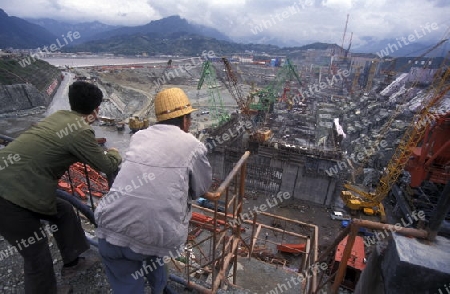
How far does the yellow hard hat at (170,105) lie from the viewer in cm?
212

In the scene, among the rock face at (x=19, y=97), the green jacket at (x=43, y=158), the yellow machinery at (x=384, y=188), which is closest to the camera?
the green jacket at (x=43, y=158)

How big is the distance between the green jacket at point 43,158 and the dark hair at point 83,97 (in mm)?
159

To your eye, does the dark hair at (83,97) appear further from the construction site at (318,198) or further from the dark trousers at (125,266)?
the construction site at (318,198)

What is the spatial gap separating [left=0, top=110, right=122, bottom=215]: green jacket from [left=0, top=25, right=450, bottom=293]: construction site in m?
1.09

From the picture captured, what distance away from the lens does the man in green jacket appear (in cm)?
212

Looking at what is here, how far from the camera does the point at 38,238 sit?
241cm

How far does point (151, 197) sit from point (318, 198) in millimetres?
19149

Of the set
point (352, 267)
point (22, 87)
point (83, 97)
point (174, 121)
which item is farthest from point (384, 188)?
point (22, 87)

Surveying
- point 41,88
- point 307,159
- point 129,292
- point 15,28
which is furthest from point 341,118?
point 15,28

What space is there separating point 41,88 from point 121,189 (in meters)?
43.1

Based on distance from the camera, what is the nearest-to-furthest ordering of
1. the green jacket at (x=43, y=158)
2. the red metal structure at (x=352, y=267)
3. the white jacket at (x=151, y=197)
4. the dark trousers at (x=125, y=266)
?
the white jacket at (x=151, y=197), the dark trousers at (x=125, y=266), the green jacket at (x=43, y=158), the red metal structure at (x=352, y=267)

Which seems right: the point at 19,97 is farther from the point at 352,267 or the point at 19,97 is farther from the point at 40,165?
the point at 352,267

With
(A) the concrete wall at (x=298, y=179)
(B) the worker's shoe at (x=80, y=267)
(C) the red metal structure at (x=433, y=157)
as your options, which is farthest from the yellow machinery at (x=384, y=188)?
(B) the worker's shoe at (x=80, y=267)

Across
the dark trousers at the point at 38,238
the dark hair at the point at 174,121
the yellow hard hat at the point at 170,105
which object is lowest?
the dark trousers at the point at 38,238
